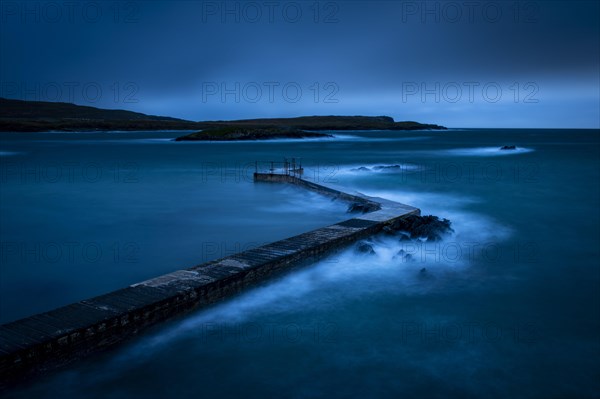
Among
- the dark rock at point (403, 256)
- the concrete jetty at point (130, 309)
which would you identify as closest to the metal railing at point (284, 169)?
the dark rock at point (403, 256)

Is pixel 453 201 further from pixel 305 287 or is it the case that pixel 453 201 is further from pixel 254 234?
pixel 305 287

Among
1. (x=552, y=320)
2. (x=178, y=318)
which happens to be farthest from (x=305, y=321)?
(x=552, y=320)

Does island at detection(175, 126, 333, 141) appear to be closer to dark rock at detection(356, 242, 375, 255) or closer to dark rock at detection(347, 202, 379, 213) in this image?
dark rock at detection(347, 202, 379, 213)

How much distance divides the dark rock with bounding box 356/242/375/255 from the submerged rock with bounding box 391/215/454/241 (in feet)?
3.39

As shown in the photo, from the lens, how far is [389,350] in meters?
4.89

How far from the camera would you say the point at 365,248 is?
8266mm

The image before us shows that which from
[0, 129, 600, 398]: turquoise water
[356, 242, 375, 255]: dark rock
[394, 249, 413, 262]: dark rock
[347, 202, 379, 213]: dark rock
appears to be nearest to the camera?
[0, 129, 600, 398]: turquoise water

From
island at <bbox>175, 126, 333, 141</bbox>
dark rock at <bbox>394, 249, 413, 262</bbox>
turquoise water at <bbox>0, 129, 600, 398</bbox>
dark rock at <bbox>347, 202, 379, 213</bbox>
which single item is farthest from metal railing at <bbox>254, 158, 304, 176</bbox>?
island at <bbox>175, 126, 333, 141</bbox>

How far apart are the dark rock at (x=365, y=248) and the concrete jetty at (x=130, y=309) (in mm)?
401

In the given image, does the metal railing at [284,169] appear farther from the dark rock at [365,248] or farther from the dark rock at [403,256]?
the dark rock at [403,256]

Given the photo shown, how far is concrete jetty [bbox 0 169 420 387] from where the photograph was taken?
13.6 ft

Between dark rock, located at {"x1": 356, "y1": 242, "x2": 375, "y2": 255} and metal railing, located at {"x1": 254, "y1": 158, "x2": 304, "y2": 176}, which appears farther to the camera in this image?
metal railing, located at {"x1": 254, "y1": 158, "x2": 304, "y2": 176}

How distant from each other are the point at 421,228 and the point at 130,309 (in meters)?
6.39

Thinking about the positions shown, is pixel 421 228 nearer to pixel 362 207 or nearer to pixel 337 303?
pixel 362 207
